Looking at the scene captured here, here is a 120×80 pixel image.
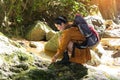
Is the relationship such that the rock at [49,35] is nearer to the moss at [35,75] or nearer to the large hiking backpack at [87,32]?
the large hiking backpack at [87,32]

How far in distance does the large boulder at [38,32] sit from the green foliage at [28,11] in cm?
37

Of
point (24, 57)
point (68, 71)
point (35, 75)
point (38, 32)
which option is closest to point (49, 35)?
point (38, 32)

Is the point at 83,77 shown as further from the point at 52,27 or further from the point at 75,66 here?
the point at 52,27

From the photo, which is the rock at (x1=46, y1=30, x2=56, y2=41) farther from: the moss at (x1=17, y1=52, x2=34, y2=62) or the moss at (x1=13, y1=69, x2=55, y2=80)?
the moss at (x1=13, y1=69, x2=55, y2=80)

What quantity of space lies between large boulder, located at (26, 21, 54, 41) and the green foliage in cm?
37

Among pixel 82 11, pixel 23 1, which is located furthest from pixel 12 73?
pixel 82 11

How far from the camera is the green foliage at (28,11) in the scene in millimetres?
12820

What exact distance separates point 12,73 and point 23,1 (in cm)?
992

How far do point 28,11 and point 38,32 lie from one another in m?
1.57

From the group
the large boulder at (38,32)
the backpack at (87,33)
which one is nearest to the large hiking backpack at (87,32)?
the backpack at (87,33)

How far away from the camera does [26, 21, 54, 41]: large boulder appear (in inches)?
508

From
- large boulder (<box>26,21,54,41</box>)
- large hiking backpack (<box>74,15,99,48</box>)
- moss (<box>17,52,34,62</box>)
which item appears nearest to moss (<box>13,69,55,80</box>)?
moss (<box>17,52,34,62</box>)

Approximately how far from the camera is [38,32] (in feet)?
42.9

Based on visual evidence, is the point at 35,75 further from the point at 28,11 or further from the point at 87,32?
the point at 28,11
